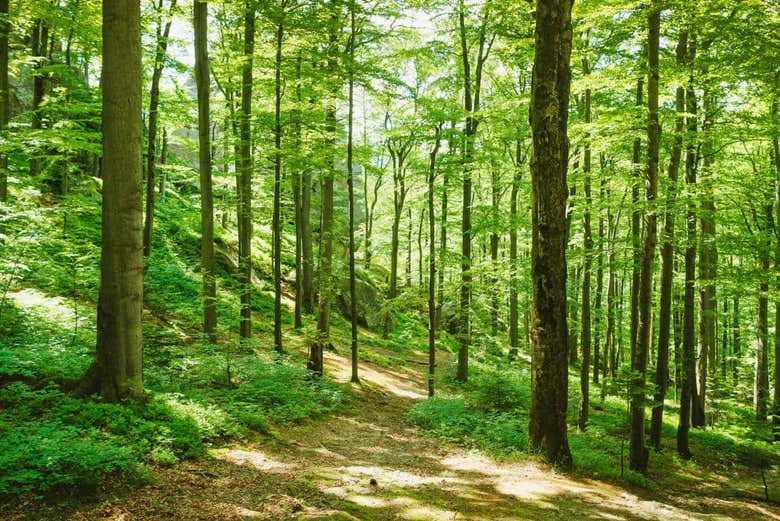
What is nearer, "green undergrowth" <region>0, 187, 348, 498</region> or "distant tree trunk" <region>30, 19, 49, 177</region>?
"green undergrowth" <region>0, 187, 348, 498</region>

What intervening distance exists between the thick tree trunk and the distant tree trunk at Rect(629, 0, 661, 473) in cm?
851

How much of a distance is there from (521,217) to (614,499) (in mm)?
10972

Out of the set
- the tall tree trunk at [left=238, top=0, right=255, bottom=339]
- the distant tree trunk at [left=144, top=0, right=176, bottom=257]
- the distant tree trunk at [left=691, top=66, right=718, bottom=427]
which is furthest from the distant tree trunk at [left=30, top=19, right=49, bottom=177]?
the distant tree trunk at [left=691, top=66, right=718, bottom=427]

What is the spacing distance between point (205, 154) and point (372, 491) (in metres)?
8.83

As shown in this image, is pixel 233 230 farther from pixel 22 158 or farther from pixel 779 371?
pixel 779 371

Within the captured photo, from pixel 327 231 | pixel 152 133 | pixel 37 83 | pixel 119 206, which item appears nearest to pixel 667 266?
pixel 327 231

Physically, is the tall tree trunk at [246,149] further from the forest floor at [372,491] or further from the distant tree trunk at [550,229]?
the distant tree trunk at [550,229]

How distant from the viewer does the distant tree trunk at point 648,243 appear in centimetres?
845

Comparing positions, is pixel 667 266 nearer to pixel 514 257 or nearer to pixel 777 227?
pixel 777 227

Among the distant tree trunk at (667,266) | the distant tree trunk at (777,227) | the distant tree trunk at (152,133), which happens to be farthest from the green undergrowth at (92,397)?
the distant tree trunk at (777,227)

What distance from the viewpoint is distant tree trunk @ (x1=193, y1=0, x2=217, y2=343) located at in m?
10.6

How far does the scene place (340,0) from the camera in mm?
10930

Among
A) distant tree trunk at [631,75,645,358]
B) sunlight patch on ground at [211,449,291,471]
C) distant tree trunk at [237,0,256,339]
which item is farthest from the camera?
distant tree trunk at [237,0,256,339]

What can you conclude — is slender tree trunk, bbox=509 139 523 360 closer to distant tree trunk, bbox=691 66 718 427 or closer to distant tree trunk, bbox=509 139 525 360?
distant tree trunk, bbox=509 139 525 360
